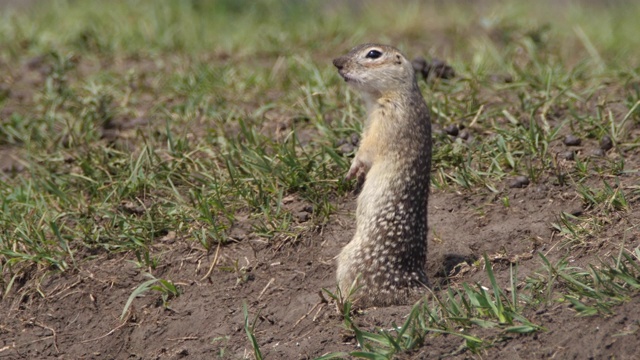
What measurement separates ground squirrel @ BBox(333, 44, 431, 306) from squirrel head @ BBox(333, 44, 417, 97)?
0.28 ft

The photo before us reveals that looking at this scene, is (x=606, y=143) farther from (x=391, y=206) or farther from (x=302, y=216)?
(x=302, y=216)

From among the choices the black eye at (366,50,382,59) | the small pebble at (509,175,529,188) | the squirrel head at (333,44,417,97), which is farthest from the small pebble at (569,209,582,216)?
the black eye at (366,50,382,59)

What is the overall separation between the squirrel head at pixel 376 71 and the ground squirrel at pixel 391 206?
0.08 meters

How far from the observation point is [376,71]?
18.9 feet

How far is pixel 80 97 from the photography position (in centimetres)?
768

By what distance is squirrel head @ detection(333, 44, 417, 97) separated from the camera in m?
5.73

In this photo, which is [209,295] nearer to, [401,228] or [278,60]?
[401,228]

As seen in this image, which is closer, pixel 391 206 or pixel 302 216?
pixel 391 206

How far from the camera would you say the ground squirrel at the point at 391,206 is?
203 inches

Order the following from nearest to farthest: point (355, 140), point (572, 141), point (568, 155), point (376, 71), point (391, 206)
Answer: point (391, 206) < point (376, 71) < point (568, 155) < point (572, 141) < point (355, 140)

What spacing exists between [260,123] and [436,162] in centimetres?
149

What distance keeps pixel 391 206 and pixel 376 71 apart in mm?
1011

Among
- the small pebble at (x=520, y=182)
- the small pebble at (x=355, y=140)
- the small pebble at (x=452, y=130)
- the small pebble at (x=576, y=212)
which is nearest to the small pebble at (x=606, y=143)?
the small pebble at (x=520, y=182)

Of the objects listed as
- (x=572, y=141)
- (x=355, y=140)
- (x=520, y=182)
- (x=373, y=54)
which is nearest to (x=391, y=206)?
(x=373, y=54)
